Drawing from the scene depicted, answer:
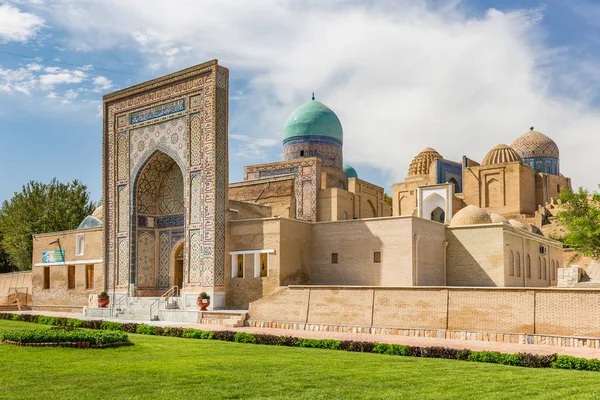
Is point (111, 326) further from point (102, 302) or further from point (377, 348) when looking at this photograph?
point (377, 348)

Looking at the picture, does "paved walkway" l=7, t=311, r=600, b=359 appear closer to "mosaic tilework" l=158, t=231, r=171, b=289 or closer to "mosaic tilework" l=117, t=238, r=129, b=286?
"mosaic tilework" l=158, t=231, r=171, b=289

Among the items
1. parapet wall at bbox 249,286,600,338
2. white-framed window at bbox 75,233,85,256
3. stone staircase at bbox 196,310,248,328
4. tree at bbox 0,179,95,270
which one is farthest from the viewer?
tree at bbox 0,179,95,270

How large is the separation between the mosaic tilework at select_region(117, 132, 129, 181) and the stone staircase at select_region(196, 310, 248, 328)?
7254 mm

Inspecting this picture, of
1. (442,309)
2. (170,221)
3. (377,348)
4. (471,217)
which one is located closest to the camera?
(377,348)

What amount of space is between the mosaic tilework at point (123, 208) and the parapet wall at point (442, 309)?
25.5 feet

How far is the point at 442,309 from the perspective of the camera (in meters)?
14.1

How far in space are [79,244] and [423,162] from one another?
21.2 m

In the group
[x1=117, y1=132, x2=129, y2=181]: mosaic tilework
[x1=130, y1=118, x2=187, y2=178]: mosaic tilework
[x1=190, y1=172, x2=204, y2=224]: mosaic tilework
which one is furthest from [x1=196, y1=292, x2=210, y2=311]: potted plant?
[x1=117, y1=132, x2=129, y2=181]: mosaic tilework

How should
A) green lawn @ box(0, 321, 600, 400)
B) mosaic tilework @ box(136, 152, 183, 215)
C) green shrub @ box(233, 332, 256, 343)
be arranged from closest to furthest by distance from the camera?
1. green lawn @ box(0, 321, 600, 400)
2. green shrub @ box(233, 332, 256, 343)
3. mosaic tilework @ box(136, 152, 183, 215)

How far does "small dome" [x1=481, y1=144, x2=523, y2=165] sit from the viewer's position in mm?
36156

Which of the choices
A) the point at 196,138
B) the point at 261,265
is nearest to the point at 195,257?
the point at 261,265

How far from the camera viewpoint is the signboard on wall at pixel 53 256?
25.9 meters

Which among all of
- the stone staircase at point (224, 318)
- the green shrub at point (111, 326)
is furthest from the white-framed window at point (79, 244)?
the green shrub at point (111, 326)

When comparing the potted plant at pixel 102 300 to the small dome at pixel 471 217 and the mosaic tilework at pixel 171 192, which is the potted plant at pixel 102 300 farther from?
the small dome at pixel 471 217
